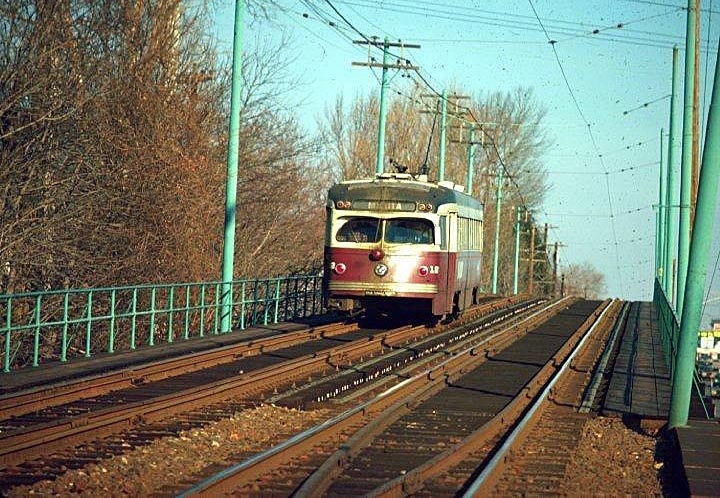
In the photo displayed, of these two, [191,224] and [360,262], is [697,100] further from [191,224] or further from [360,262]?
[191,224]

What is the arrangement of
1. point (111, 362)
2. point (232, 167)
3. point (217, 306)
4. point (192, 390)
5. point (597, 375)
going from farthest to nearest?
point (232, 167)
point (217, 306)
point (597, 375)
point (111, 362)
point (192, 390)

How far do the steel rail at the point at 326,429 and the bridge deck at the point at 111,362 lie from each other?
403 cm

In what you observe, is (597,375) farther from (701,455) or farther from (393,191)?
(701,455)

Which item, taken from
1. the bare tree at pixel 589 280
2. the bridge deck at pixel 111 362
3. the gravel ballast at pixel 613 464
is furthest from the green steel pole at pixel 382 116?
the bare tree at pixel 589 280

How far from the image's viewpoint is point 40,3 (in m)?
21.6

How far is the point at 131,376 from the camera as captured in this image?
15992mm

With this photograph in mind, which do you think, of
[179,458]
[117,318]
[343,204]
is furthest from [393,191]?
[179,458]

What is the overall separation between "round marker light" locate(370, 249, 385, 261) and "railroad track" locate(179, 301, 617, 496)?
4148 mm

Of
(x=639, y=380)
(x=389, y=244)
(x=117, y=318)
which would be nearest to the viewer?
(x=639, y=380)

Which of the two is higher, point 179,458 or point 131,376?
point 131,376

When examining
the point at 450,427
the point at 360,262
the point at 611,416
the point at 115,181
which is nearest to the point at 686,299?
the point at 611,416

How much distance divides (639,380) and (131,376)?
8649 millimetres

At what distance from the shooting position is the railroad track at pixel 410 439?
9352mm

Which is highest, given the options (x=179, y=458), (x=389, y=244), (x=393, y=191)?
(x=393, y=191)
